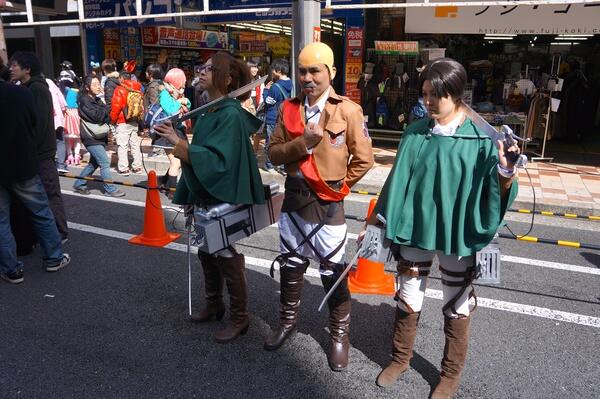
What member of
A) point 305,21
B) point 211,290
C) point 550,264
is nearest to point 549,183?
point 550,264

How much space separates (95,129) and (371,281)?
14.9 feet

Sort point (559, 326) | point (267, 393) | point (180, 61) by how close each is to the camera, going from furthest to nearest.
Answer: point (180, 61) < point (559, 326) < point (267, 393)

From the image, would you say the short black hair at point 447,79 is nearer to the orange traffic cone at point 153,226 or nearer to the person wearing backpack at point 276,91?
the orange traffic cone at point 153,226

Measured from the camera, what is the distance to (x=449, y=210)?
2420 mm

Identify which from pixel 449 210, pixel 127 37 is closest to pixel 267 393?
pixel 449 210

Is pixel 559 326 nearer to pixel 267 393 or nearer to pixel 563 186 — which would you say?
pixel 267 393

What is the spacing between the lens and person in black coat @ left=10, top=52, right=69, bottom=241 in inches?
173

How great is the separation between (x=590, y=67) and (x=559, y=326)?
1172 cm

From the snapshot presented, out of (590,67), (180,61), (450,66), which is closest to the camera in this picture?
(450,66)

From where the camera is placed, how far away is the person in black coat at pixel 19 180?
3785 mm

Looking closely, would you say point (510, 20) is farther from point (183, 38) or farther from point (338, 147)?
point (183, 38)

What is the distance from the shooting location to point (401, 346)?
2781mm

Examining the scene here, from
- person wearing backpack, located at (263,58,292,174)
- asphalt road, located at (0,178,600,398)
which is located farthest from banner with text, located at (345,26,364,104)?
asphalt road, located at (0,178,600,398)

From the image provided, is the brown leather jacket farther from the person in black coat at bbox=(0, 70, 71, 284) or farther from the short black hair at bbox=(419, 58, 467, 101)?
the person in black coat at bbox=(0, 70, 71, 284)
